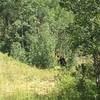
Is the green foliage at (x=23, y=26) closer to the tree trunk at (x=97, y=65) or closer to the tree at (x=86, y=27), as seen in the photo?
the tree trunk at (x=97, y=65)

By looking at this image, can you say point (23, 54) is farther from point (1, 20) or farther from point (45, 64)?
point (1, 20)

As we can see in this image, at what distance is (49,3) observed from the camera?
235 feet

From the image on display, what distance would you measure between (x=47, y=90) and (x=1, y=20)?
45.2 metres

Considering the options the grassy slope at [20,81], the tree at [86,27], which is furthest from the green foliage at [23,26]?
the tree at [86,27]

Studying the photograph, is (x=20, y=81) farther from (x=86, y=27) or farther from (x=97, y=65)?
(x=86, y=27)

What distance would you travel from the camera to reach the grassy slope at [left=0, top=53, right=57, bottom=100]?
1372 cm

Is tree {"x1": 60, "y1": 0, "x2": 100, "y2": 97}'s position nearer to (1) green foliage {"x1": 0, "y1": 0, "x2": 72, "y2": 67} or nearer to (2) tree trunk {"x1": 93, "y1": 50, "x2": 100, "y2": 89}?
(2) tree trunk {"x1": 93, "y1": 50, "x2": 100, "y2": 89}

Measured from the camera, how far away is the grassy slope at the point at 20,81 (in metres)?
13.7

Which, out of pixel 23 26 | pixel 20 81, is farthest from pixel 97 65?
pixel 23 26

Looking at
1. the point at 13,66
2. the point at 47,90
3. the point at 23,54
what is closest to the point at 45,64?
the point at 23,54

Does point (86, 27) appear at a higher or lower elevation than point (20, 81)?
higher

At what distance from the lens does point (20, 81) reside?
17141 millimetres

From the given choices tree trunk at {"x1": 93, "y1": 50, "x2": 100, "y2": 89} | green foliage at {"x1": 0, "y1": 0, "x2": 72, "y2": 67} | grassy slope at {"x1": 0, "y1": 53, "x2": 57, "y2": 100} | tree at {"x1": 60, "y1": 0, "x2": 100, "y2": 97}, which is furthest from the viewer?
green foliage at {"x1": 0, "y1": 0, "x2": 72, "y2": 67}

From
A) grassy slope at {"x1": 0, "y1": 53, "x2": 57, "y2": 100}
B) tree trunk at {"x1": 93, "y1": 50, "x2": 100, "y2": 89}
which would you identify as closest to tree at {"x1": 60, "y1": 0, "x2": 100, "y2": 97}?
tree trunk at {"x1": 93, "y1": 50, "x2": 100, "y2": 89}
